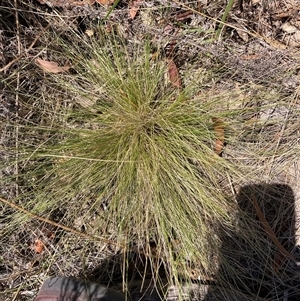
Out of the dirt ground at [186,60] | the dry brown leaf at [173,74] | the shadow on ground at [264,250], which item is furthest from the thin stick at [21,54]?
the shadow on ground at [264,250]

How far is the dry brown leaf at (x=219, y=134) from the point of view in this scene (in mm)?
1567

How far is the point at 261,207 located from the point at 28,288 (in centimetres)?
102

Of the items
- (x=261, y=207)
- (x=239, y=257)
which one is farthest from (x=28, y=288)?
(x=261, y=207)

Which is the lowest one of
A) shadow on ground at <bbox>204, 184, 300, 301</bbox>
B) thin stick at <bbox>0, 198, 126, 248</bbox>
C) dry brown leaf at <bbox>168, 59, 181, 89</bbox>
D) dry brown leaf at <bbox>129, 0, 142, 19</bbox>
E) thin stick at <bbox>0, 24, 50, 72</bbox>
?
thin stick at <bbox>0, 198, 126, 248</bbox>

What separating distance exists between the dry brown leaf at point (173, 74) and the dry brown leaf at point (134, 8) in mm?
241

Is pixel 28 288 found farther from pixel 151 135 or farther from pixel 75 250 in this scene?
pixel 151 135

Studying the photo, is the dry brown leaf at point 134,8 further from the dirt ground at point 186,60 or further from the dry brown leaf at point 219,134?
the dry brown leaf at point 219,134

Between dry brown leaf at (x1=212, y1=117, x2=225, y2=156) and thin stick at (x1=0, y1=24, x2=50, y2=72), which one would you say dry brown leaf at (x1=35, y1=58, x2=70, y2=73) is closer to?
thin stick at (x1=0, y1=24, x2=50, y2=72)

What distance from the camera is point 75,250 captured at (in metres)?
1.66

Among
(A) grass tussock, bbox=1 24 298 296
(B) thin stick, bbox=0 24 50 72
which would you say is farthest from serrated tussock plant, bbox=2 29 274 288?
(B) thin stick, bbox=0 24 50 72

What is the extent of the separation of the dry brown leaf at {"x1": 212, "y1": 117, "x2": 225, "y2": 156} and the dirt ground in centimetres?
4

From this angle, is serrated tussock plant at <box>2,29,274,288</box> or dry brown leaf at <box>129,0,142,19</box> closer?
serrated tussock plant at <box>2,29,274,288</box>

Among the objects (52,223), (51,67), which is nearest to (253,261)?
(52,223)

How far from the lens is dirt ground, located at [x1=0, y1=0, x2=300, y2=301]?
5.27 ft
